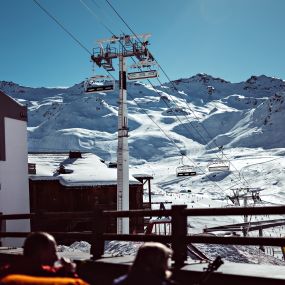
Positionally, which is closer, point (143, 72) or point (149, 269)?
point (149, 269)

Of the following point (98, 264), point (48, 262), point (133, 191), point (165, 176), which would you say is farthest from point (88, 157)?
point (165, 176)

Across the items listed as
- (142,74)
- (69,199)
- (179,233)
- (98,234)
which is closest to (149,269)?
(179,233)

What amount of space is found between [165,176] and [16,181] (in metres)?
145

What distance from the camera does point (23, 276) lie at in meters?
3.78

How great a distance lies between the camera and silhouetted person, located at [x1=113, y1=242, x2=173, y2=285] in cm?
377

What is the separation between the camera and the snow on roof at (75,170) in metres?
30.5

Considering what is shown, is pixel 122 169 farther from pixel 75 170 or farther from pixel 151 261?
pixel 151 261

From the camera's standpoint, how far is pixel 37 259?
3988 mm

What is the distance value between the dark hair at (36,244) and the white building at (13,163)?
21.1 m

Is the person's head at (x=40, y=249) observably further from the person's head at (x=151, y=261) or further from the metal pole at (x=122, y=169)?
the metal pole at (x=122, y=169)

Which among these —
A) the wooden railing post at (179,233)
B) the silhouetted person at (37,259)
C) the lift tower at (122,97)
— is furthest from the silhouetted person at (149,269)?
the lift tower at (122,97)

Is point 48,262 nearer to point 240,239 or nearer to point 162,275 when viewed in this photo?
point 162,275

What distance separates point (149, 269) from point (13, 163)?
22760mm

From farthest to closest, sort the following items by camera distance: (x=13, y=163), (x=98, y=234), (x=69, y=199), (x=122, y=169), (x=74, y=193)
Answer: (x=74, y=193)
(x=69, y=199)
(x=13, y=163)
(x=122, y=169)
(x=98, y=234)
